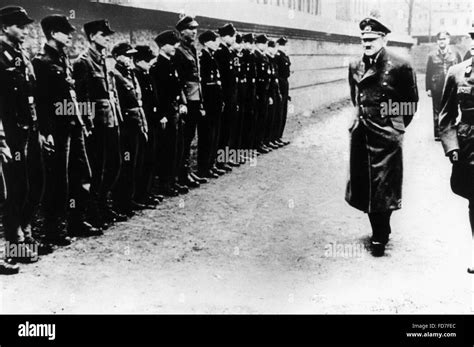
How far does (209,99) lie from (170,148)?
3.30 ft

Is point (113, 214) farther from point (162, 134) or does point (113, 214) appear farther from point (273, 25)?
point (273, 25)

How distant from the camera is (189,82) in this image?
20.9ft

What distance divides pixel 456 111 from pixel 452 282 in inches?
46.1

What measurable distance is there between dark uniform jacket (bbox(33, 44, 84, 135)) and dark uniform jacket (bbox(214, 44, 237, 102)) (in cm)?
272


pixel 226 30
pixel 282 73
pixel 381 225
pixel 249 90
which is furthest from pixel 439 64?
pixel 381 225

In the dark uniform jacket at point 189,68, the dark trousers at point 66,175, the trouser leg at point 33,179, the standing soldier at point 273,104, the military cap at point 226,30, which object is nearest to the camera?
the trouser leg at point 33,179

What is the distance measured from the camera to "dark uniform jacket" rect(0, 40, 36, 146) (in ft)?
13.4

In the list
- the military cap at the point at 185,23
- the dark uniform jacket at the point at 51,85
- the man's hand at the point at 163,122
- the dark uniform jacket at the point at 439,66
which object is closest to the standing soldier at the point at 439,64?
the dark uniform jacket at the point at 439,66

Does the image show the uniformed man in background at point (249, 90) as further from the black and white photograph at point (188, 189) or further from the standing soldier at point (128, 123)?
the standing soldier at point (128, 123)

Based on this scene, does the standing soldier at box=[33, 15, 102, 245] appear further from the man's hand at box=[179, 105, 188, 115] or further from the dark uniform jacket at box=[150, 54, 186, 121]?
the man's hand at box=[179, 105, 188, 115]

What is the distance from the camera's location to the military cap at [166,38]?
598cm

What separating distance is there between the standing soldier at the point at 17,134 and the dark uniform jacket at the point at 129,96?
1.10 m

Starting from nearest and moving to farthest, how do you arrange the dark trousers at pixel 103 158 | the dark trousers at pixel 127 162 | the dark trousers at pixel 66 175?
the dark trousers at pixel 66 175 → the dark trousers at pixel 103 158 → the dark trousers at pixel 127 162

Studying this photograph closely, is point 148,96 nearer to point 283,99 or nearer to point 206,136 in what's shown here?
point 206,136
